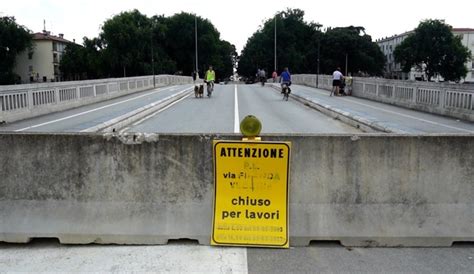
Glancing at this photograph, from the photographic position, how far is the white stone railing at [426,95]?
56.4 feet

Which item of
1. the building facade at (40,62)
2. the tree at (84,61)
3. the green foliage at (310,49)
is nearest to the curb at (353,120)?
the tree at (84,61)

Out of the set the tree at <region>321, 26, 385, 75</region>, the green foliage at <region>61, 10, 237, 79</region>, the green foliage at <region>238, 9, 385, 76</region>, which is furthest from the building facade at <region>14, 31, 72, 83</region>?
the tree at <region>321, 26, 385, 75</region>

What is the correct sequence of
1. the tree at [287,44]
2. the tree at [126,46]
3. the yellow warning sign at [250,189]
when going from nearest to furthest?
the yellow warning sign at [250,189], the tree at [126,46], the tree at [287,44]

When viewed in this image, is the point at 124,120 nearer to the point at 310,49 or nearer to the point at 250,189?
the point at 250,189

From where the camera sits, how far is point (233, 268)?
179 inches

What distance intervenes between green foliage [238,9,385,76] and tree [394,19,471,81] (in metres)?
8.17

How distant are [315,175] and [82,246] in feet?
8.58

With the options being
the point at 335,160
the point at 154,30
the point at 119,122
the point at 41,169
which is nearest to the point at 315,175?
the point at 335,160

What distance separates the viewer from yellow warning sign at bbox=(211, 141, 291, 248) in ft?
17.1

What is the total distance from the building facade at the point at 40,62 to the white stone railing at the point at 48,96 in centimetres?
8606

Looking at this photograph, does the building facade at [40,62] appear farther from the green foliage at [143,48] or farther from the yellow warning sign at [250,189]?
the yellow warning sign at [250,189]

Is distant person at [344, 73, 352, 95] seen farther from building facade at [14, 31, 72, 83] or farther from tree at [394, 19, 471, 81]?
building facade at [14, 31, 72, 83]

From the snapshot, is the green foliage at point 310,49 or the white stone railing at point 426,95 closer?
the white stone railing at point 426,95

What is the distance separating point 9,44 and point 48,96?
85.4 m
